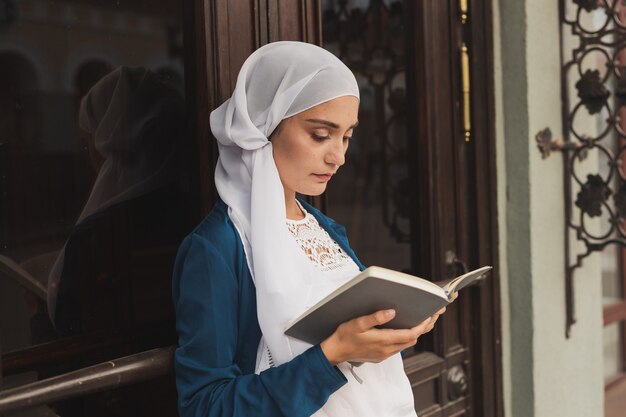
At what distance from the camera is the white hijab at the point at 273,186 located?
1303mm

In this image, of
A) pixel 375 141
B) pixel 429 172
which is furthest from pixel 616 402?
pixel 375 141

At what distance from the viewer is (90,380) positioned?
1300 mm

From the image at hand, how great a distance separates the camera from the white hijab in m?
1.30

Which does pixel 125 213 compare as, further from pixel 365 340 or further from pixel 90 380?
pixel 365 340

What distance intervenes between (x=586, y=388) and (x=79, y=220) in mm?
2153

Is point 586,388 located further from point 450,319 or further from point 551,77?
point 551,77

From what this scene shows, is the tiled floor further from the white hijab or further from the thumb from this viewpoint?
the thumb

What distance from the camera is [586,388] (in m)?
2.88

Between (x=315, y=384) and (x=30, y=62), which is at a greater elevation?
(x=30, y=62)

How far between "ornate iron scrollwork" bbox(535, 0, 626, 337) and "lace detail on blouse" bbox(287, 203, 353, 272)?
1303 mm

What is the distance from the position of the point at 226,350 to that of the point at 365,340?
0.79ft

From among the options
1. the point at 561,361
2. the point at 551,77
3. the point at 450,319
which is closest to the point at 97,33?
the point at 450,319

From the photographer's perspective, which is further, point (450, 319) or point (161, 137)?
point (450, 319)

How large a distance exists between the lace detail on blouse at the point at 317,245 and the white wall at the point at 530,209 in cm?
120
